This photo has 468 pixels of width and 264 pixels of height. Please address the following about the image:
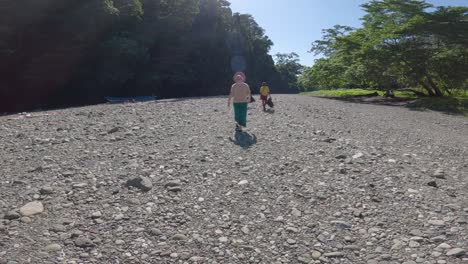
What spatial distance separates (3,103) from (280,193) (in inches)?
1194

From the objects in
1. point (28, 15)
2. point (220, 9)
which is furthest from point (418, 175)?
point (220, 9)

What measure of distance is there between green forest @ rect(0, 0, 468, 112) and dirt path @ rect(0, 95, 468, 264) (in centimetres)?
2067

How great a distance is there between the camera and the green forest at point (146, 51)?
27.2 meters

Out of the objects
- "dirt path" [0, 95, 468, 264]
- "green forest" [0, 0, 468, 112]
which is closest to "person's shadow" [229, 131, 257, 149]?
"dirt path" [0, 95, 468, 264]

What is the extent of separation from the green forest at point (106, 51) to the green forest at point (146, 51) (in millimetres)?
87

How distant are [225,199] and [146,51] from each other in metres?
33.1

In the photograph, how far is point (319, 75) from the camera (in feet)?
131

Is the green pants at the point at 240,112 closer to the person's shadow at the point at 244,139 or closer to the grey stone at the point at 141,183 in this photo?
the person's shadow at the point at 244,139

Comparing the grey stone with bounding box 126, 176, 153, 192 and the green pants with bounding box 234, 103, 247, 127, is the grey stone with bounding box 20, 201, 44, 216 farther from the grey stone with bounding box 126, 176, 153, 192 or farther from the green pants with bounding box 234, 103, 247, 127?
the green pants with bounding box 234, 103, 247, 127

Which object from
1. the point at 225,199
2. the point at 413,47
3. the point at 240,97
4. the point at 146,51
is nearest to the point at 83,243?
the point at 225,199

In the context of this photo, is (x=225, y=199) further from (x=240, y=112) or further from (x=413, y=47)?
(x=413, y=47)

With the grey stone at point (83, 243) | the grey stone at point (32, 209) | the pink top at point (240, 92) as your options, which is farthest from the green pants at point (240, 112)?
the grey stone at point (83, 243)

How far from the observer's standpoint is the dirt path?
4.34 metres

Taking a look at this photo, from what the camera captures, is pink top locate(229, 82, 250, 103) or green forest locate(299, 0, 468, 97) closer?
pink top locate(229, 82, 250, 103)
